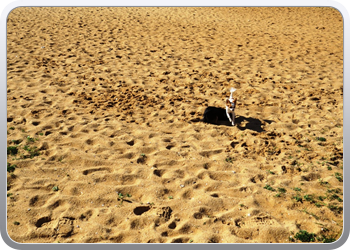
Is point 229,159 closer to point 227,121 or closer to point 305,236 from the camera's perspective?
point 227,121

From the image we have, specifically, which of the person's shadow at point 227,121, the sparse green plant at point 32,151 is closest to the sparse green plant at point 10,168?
the sparse green plant at point 32,151

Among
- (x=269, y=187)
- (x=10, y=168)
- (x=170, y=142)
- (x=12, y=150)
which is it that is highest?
(x=12, y=150)

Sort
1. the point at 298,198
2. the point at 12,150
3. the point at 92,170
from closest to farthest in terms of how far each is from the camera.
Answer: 1. the point at 298,198
2. the point at 92,170
3. the point at 12,150

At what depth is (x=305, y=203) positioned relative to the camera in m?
3.98

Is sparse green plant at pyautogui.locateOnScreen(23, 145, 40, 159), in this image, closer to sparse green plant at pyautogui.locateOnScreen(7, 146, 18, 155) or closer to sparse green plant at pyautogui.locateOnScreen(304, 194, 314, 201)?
sparse green plant at pyautogui.locateOnScreen(7, 146, 18, 155)

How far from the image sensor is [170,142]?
17.5 feet

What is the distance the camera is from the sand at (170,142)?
3623 millimetres

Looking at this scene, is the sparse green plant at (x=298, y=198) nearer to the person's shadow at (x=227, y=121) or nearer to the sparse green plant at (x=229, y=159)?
the sparse green plant at (x=229, y=159)

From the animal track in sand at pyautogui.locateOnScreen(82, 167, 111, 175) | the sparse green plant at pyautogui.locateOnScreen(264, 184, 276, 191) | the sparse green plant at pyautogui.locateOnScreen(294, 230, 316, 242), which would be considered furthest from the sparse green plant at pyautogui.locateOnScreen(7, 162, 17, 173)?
the sparse green plant at pyautogui.locateOnScreen(294, 230, 316, 242)

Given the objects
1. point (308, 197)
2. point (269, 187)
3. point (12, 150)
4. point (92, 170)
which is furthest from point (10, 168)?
point (308, 197)

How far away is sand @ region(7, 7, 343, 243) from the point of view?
3.62 meters

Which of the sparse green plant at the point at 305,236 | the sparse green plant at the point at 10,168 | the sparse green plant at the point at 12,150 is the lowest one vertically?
the sparse green plant at the point at 305,236

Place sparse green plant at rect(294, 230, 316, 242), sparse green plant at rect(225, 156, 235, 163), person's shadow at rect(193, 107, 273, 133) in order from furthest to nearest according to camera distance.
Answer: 1. person's shadow at rect(193, 107, 273, 133)
2. sparse green plant at rect(225, 156, 235, 163)
3. sparse green plant at rect(294, 230, 316, 242)

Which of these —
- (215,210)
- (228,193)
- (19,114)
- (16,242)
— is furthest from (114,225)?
(19,114)
